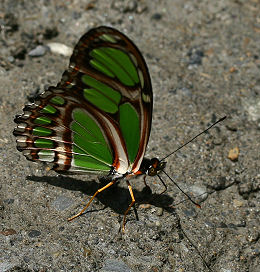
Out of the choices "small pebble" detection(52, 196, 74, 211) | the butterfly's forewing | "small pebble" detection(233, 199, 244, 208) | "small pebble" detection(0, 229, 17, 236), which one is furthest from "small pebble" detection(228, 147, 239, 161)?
"small pebble" detection(0, 229, 17, 236)

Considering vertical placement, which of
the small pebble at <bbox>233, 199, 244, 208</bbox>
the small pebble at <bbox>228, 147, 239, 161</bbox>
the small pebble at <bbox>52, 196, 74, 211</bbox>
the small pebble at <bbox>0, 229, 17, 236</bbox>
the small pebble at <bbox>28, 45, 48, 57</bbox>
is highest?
the small pebble at <bbox>28, 45, 48, 57</bbox>

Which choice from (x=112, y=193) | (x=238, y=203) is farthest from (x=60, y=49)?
(x=238, y=203)

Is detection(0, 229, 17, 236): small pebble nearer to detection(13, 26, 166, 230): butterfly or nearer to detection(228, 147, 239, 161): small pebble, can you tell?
detection(13, 26, 166, 230): butterfly

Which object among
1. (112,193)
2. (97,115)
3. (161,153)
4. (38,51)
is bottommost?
(112,193)

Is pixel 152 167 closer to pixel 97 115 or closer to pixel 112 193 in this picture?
pixel 112 193

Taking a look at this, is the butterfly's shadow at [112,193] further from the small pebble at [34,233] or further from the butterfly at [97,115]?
the small pebble at [34,233]

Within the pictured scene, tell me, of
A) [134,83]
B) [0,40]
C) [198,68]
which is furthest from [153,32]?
[134,83]

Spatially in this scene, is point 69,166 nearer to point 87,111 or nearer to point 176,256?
point 87,111
